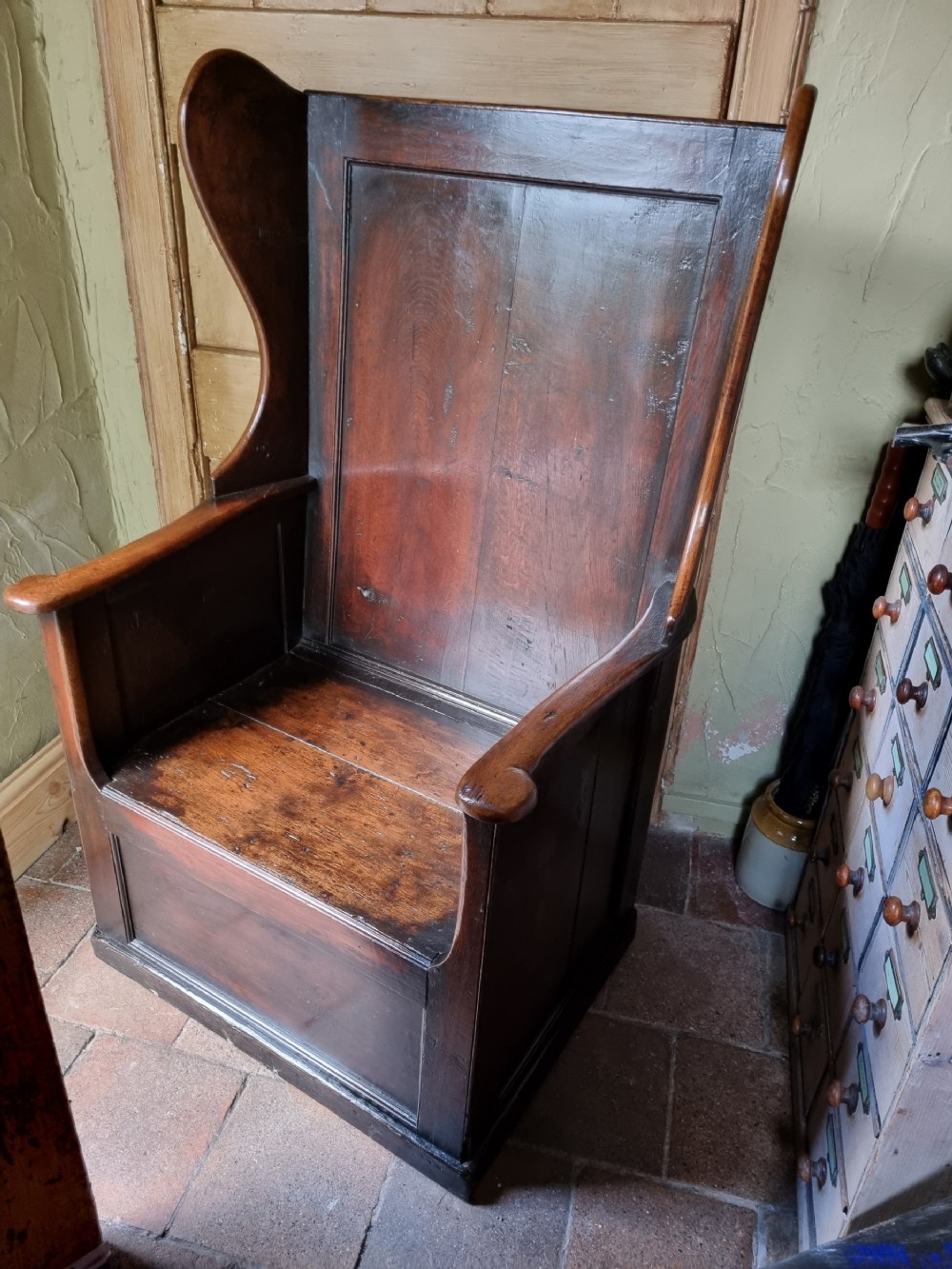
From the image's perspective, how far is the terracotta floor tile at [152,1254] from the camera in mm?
1232

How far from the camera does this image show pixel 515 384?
138cm

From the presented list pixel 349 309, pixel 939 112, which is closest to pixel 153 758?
pixel 349 309

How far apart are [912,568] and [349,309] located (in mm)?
962

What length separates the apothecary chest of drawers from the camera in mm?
979

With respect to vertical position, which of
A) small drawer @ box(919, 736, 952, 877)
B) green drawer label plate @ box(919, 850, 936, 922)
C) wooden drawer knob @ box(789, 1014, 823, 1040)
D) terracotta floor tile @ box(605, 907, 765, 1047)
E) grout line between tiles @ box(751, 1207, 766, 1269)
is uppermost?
small drawer @ box(919, 736, 952, 877)

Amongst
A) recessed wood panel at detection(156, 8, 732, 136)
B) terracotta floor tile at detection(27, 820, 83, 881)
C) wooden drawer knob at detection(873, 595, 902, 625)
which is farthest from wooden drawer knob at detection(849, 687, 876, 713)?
terracotta floor tile at detection(27, 820, 83, 881)

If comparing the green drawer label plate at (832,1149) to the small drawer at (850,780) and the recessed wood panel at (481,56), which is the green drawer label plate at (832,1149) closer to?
the small drawer at (850,780)

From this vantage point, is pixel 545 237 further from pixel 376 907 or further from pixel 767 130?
pixel 376 907

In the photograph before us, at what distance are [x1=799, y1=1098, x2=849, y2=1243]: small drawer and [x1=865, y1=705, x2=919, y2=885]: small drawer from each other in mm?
362

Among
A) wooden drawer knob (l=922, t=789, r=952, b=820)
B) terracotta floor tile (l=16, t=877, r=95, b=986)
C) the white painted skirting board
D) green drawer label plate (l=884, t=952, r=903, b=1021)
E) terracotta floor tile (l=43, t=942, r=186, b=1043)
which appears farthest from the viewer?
the white painted skirting board

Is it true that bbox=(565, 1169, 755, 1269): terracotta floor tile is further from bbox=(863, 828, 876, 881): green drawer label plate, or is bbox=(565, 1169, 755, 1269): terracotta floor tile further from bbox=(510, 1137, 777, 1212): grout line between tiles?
bbox=(863, 828, 876, 881): green drawer label plate

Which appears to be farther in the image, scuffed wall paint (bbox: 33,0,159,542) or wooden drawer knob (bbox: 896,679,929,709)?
scuffed wall paint (bbox: 33,0,159,542)

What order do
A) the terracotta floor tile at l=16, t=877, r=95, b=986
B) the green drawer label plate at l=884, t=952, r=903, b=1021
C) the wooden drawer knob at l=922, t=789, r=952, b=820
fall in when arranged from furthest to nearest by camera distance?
the terracotta floor tile at l=16, t=877, r=95, b=986 < the green drawer label plate at l=884, t=952, r=903, b=1021 < the wooden drawer knob at l=922, t=789, r=952, b=820

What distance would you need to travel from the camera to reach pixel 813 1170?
1.26m
